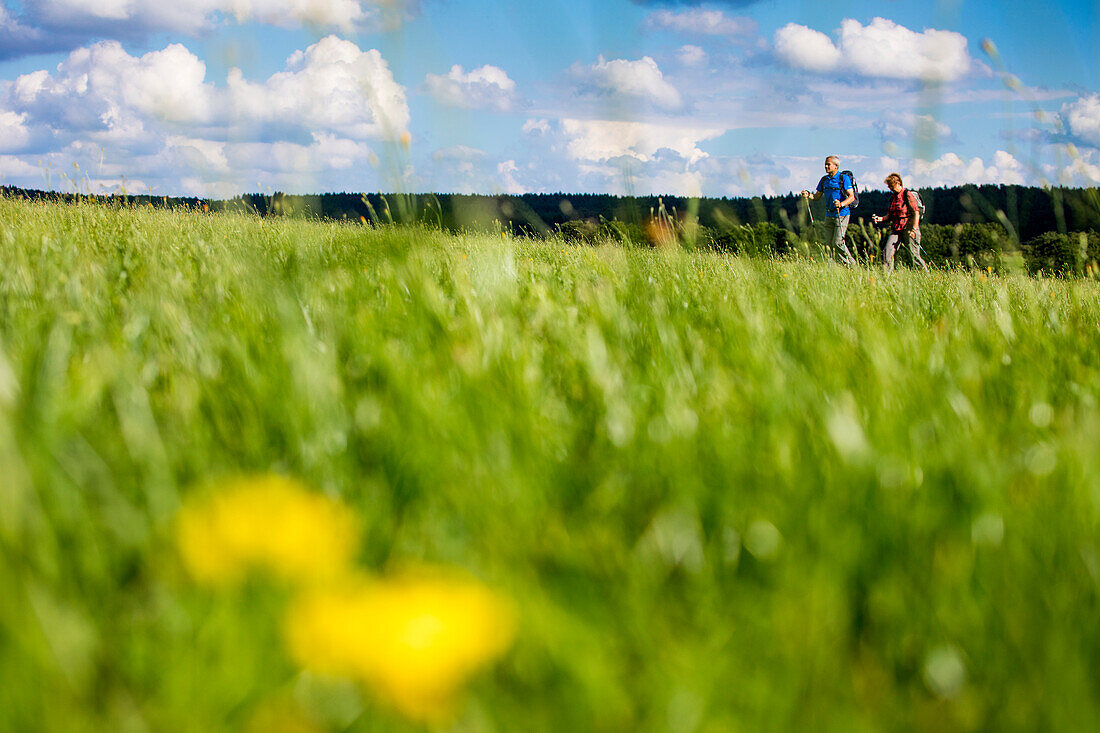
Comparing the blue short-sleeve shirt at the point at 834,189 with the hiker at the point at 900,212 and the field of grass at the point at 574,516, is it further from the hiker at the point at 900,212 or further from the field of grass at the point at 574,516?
the field of grass at the point at 574,516

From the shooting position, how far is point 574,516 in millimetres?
863

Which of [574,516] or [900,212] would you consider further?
[900,212]

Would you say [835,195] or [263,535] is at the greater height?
[835,195]

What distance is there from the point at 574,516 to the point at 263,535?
1.16 ft

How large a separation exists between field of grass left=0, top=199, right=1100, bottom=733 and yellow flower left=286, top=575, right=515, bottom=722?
1 cm

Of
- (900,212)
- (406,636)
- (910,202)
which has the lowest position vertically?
(406,636)

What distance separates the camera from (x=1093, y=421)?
1.06 metres

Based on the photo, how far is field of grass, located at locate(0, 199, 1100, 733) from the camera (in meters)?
0.56

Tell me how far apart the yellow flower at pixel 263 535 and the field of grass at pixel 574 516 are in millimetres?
19

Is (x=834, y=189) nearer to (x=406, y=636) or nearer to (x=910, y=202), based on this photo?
(x=910, y=202)

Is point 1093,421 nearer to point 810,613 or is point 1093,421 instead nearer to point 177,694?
point 810,613

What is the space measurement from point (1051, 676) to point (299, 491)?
77 cm

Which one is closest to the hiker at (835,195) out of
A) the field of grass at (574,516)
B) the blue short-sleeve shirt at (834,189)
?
Answer: the blue short-sleeve shirt at (834,189)

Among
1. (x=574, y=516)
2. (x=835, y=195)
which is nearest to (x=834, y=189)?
(x=835, y=195)
